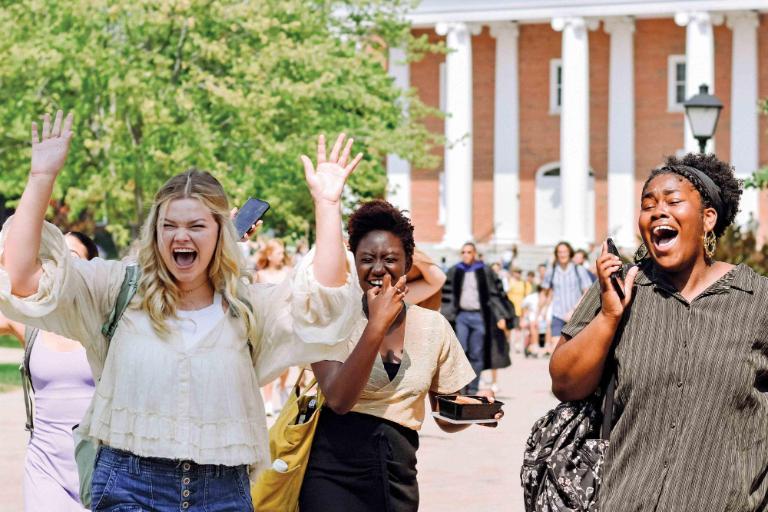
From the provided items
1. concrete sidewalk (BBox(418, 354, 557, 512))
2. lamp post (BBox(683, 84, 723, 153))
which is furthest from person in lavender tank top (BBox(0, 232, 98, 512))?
A: lamp post (BBox(683, 84, 723, 153))

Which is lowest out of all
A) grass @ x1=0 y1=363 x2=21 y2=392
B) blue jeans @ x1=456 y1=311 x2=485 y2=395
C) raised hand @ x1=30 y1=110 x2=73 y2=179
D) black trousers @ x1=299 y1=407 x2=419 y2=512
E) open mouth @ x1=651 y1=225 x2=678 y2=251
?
grass @ x1=0 y1=363 x2=21 y2=392

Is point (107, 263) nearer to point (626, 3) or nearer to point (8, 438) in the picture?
point (8, 438)

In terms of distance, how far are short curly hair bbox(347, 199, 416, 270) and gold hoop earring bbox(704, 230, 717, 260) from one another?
1266mm

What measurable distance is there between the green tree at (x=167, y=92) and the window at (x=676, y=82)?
2623cm

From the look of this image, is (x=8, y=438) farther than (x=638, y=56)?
No

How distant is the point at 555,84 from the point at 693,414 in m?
51.7

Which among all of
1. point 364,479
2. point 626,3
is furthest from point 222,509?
point 626,3

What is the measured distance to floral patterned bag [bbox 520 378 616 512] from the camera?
5090mm

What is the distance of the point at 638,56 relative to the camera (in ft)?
179

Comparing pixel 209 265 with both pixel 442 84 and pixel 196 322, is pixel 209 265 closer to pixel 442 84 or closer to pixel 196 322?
pixel 196 322

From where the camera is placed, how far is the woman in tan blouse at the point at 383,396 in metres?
5.83

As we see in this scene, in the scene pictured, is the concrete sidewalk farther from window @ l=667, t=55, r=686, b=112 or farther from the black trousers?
window @ l=667, t=55, r=686, b=112

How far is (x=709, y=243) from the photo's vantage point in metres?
5.25

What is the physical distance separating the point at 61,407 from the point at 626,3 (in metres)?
47.0
